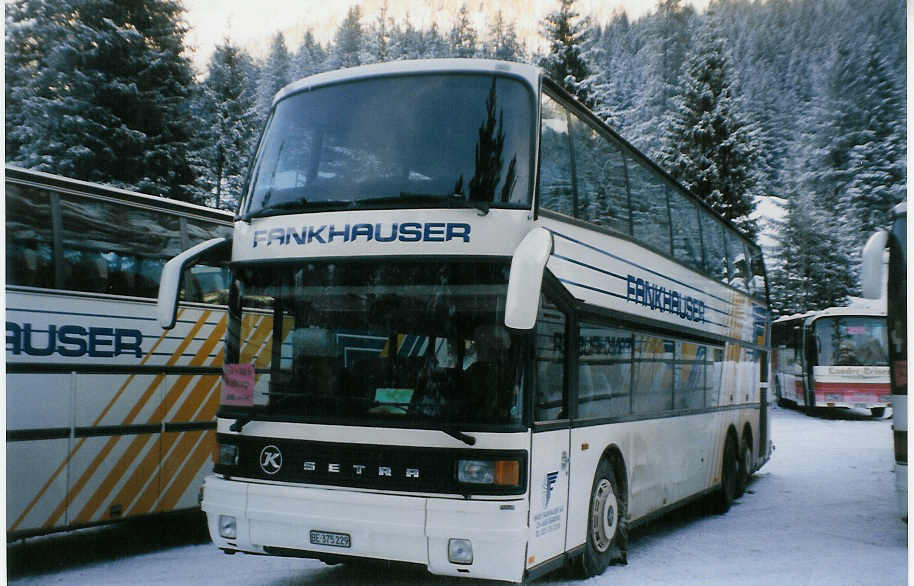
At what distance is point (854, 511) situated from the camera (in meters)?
10.3

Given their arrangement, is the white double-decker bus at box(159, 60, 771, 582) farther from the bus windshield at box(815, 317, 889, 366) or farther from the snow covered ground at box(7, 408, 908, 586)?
the bus windshield at box(815, 317, 889, 366)

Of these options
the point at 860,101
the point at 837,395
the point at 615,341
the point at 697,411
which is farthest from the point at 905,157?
the point at 837,395

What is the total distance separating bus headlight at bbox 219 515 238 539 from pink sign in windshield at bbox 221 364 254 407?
751mm

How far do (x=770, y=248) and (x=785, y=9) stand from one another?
5927 mm

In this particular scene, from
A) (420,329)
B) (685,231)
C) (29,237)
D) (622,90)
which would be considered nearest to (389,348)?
(420,329)

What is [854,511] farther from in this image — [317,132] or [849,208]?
[317,132]

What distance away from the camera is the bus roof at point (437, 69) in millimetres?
6195

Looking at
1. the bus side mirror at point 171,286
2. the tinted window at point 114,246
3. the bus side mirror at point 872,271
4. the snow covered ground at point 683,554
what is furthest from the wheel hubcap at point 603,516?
the tinted window at point 114,246

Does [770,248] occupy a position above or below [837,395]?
above

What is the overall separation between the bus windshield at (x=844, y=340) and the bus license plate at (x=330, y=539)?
2060 centimetres

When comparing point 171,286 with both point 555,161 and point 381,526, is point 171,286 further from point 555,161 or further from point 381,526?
point 555,161

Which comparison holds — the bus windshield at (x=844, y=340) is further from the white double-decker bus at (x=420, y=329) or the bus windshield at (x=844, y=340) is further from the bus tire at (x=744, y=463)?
the white double-decker bus at (x=420, y=329)

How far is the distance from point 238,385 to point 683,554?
4430mm

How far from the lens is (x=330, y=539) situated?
5.57 meters
